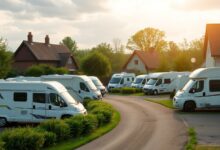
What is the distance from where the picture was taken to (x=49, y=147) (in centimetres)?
1625

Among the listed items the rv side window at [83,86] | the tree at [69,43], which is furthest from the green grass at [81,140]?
the tree at [69,43]

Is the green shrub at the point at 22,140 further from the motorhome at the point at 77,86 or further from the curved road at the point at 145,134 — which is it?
the motorhome at the point at 77,86

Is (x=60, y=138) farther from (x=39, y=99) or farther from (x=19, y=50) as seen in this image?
(x=19, y=50)

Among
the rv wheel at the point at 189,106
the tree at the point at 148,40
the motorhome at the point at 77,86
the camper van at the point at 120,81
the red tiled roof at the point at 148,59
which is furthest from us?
the tree at the point at 148,40

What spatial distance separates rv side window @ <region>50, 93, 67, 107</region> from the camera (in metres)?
22.9

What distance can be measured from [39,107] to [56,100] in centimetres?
97

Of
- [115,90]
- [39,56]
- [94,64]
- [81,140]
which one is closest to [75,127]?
[81,140]

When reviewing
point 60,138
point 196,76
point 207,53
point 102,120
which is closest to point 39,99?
point 102,120

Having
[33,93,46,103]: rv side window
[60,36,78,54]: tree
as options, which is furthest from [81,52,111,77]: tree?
[60,36,78,54]: tree

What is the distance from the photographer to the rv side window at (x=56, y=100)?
22.9m

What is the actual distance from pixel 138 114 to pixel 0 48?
20561 millimetres

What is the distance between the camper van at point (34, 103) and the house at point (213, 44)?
18727 millimetres

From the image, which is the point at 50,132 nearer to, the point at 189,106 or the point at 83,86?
the point at 189,106

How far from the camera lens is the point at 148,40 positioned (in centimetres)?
9400
